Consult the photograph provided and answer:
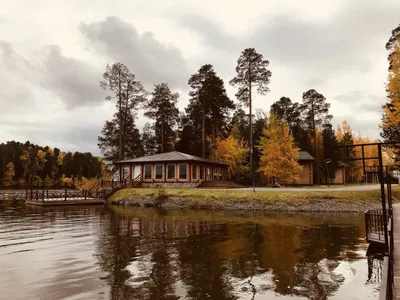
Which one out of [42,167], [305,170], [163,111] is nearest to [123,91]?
[163,111]

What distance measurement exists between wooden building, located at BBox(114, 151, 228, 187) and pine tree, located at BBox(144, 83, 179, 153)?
11.4 meters

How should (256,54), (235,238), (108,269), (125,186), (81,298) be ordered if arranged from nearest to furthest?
(81,298)
(108,269)
(235,238)
(125,186)
(256,54)

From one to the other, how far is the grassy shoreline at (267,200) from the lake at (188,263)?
27.4 ft

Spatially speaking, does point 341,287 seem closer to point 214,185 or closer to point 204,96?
point 214,185

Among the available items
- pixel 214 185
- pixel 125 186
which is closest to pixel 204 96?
pixel 214 185

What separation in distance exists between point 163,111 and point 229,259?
46.4 metres

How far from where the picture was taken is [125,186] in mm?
40625

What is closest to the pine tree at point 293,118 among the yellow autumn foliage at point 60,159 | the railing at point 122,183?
the railing at point 122,183

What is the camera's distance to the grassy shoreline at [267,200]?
25734 millimetres

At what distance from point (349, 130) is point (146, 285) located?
73998 millimetres

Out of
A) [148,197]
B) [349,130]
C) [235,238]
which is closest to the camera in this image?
[235,238]

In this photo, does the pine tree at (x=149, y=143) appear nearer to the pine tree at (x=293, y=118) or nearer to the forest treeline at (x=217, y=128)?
the forest treeline at (x=217, y=128)

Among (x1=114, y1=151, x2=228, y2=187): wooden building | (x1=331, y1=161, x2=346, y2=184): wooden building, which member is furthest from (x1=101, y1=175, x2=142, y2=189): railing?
(x1=331, y1=161, x2=346, y2=184): wooden building

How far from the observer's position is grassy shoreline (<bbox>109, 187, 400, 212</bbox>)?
25.7 metres
